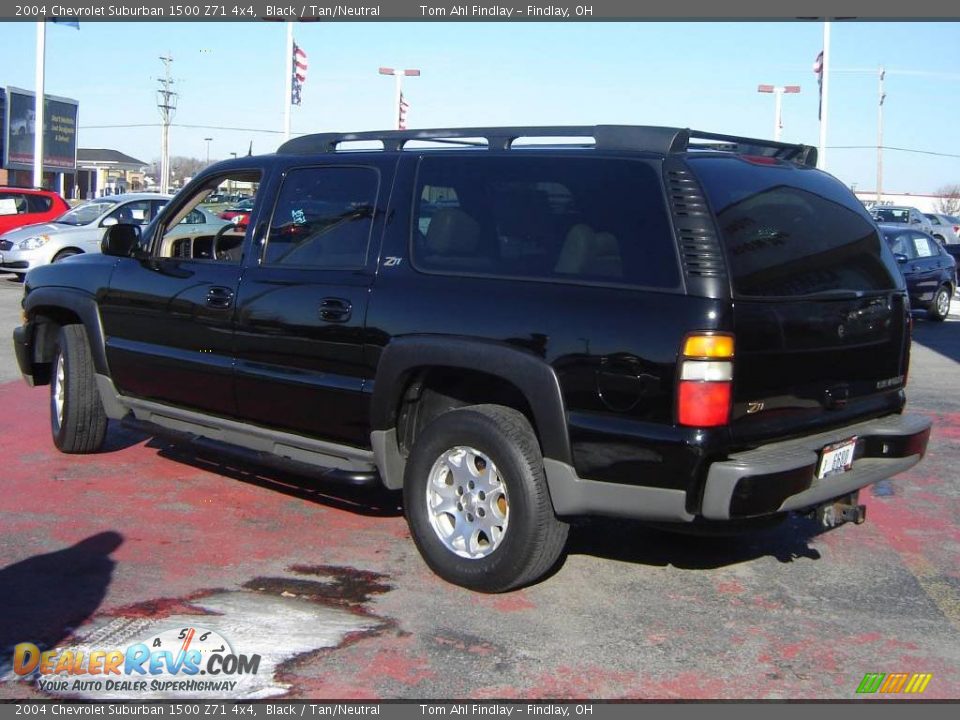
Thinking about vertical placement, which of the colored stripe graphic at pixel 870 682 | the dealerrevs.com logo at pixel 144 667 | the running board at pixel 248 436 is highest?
the running board at pixel 248 436

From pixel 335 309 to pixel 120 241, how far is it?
6.64ft

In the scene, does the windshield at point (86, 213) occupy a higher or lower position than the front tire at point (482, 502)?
higher

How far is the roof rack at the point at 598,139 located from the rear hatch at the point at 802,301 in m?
0.19

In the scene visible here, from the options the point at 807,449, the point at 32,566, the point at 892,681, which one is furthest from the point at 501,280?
the point at 32,566

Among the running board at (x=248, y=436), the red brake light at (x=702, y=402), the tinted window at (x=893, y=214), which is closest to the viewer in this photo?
the red brake light at (x=702, y=402)

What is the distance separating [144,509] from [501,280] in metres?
2.67

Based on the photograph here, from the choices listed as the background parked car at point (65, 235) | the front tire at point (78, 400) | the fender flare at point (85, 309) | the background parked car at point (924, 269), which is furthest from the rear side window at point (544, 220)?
the background parked car at point (65, 235)

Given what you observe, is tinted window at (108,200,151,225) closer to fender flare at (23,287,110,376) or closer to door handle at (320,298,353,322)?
fender flare at (23,287,110,376)

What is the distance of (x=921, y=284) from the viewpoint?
1816cm

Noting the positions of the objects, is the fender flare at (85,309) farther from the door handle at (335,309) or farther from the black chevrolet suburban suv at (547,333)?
the door handle at (335,309)

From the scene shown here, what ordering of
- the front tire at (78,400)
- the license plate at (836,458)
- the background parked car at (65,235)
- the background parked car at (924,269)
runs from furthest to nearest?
the background parked car at (65,235)
the background parked car at (924,269)
the front tire at (78,400)
the license plate at (836,458)

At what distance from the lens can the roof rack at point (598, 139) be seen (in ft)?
15.1

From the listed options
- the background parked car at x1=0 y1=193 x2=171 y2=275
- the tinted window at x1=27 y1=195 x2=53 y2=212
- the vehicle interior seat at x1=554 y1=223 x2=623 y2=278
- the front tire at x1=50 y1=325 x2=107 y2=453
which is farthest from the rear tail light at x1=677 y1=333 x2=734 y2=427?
the tinted window at x1=27 y1=195 x2=53 y2=212

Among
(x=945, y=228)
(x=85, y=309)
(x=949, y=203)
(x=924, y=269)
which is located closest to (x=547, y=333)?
(x=85, y=309)
